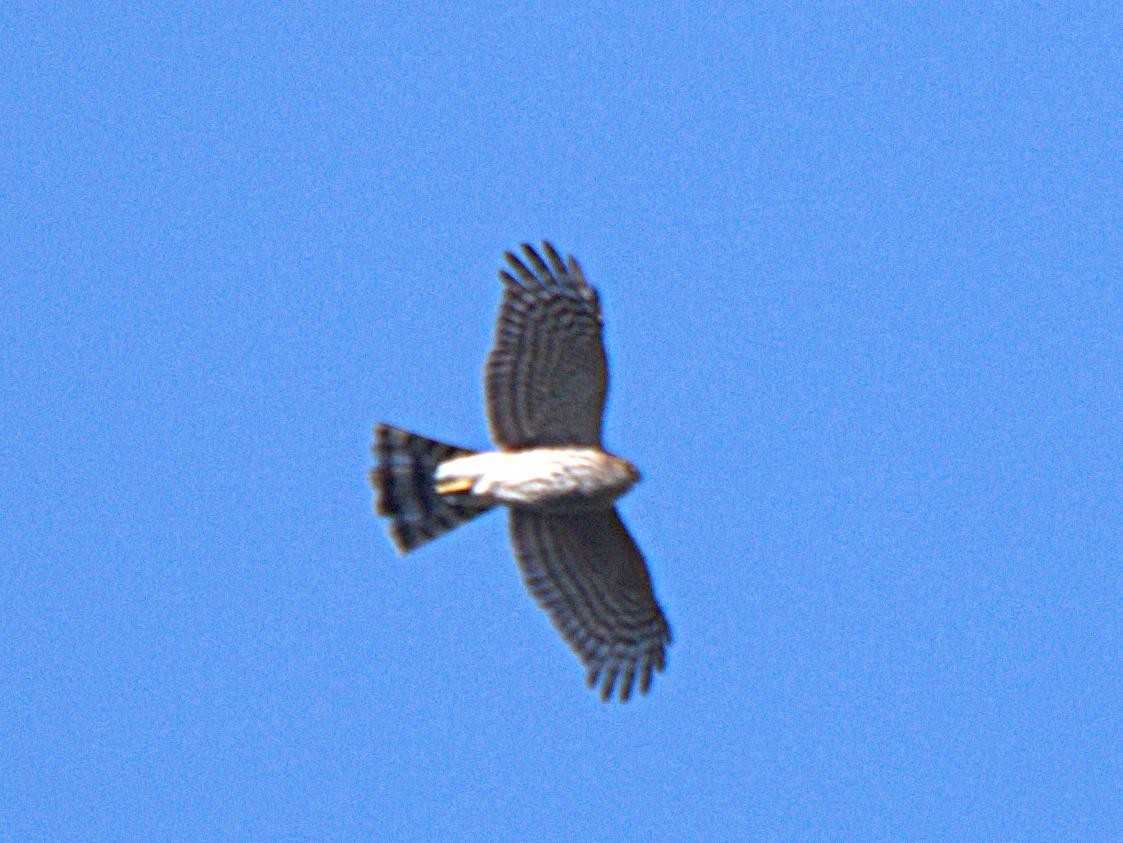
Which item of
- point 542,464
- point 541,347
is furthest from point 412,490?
point 541,347

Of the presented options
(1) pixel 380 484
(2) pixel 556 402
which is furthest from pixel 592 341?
(1) pixel 380 484

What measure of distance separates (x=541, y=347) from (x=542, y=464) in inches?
37.6

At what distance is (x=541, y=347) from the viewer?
68.9 feet

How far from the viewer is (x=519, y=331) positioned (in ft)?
68.9

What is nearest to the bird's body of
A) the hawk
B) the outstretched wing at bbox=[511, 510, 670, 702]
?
the hawk

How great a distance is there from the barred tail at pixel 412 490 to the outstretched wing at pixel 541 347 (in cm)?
66

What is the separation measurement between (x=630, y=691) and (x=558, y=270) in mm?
3852

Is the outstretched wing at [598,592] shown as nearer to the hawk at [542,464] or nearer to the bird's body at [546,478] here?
the hawk at [542,464]

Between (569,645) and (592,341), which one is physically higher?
(592,341)

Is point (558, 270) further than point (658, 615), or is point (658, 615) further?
point (658, 615)

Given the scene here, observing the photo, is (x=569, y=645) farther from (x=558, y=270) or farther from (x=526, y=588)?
(x=558, y=270)

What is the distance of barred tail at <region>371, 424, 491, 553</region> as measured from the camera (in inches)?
848

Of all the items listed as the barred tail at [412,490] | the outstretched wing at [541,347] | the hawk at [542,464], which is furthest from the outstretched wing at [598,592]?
the outstretched wing at [541,347]

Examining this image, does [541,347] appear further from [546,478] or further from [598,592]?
[598,592]
